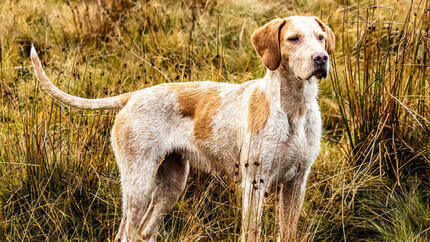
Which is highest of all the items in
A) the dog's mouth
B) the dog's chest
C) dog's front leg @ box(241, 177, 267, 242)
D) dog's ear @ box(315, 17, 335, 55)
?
dog's ear @ box(315, 17, 335, 55)

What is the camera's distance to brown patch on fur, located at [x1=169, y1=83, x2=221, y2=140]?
3.70 m

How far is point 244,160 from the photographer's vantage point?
11.1ft

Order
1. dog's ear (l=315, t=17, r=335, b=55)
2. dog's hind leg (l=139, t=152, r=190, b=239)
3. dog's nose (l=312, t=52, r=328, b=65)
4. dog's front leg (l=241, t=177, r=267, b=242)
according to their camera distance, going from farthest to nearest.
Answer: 1. dog's hind leg (l=139, t=152, r=190, b=239)
2. dog's ear (l=315, t=17, r=335, b=55)
3. dog's front leg (l=241, t=177, r=267, b=242)
4. dog's nose (l=312, t=52, r=328, b=65)

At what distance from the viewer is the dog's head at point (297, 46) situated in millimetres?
3057

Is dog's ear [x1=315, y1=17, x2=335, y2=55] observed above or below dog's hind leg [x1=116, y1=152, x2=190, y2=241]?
above

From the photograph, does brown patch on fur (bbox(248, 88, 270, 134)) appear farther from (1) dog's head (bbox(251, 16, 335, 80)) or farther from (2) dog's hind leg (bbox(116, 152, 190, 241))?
(2) dog's hind leg (bbox(116, 152, 190, 241))

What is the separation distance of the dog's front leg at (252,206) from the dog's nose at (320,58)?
0.72 metres

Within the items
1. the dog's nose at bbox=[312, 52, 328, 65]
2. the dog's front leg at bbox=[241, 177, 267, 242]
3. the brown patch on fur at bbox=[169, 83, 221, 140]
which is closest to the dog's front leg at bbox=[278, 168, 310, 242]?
the dog's front leg at bbox=[241, 177, 267, 242]

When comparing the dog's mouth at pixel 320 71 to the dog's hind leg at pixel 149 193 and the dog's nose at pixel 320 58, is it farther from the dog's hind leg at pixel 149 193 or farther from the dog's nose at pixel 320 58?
the dog's hind leg at pixel 149 193

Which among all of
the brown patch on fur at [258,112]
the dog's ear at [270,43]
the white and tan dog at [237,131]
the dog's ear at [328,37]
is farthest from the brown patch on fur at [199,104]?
the dog's ear at [328,37]

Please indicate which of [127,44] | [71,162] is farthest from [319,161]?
[127,44]

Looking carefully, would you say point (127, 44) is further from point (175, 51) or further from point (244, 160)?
point (244, 160)

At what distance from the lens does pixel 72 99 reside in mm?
3844

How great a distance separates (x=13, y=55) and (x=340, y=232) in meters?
4.14
